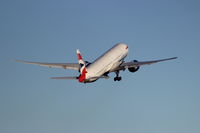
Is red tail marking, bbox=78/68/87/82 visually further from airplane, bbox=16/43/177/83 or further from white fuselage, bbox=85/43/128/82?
white fuselage, bbox=85/43/128/82

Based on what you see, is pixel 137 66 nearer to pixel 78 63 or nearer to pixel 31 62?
pixel 78 63

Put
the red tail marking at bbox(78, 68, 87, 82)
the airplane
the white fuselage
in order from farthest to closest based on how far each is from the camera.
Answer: the white fuselage < the airplane < the red tail marking at bbox(78, 68, 87, 82)

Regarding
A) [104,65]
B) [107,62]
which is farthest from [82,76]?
[107,62]

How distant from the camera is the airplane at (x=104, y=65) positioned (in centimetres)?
8738

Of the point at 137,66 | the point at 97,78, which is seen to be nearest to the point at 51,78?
the point at 97,78

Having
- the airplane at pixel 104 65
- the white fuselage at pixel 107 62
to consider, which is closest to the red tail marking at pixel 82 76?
the airplane at pixel 104 65

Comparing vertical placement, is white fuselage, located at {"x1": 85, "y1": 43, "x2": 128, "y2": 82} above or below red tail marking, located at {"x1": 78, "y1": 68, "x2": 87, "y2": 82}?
above

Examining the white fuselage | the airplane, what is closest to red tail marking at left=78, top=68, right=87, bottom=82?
the airplane

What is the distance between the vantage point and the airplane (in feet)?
287

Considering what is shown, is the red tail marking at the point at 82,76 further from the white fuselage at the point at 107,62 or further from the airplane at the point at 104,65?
the white fuselage at the point at 107,62

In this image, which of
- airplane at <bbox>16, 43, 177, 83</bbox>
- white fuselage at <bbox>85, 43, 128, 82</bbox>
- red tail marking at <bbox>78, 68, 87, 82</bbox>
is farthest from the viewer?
white fuselage at <bbox>85, 43, 128, 82</bbox>

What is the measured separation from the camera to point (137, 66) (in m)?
98.2

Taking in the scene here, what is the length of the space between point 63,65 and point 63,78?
12089 millimetres

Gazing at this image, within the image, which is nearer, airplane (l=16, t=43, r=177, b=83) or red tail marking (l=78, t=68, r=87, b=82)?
red tail marking (l=78, t=68, r=87, b=82)
